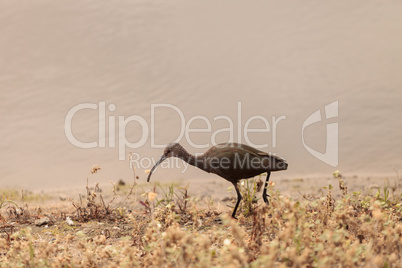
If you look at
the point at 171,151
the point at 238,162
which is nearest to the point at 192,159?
the point at 171,151

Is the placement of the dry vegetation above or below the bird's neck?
below

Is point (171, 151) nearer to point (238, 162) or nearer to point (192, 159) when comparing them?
point (192, 159)

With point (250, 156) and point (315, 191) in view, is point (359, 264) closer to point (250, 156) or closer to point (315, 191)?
point (250, 156)

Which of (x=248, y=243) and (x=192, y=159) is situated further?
(x=192, y=159)

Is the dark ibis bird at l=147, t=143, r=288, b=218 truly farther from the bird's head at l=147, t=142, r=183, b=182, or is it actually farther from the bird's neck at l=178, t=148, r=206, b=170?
the bird's head at l=147, t=142, r=183, b=182

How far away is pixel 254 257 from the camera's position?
4.83 metres

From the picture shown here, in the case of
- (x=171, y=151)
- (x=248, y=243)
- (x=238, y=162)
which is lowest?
(x=248, y=243)

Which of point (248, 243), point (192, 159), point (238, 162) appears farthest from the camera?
point (192, 159)

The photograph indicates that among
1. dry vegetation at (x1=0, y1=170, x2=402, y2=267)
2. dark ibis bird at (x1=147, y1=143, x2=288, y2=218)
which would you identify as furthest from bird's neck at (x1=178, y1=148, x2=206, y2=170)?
dry vegetation at (x1=0, y1=170, x2=402, y2=267)

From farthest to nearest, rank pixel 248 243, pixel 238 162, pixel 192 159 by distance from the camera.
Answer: pixel 192 159 < pixel 238 162 < pixel 248 243

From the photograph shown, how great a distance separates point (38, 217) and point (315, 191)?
18.6ft

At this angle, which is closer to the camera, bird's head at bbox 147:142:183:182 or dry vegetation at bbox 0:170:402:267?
dry vegetation at bbox 0:170:402:267

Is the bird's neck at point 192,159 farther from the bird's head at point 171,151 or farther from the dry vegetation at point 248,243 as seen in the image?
the dry vegetation at point 248,243

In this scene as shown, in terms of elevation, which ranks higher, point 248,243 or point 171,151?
point 171,151
